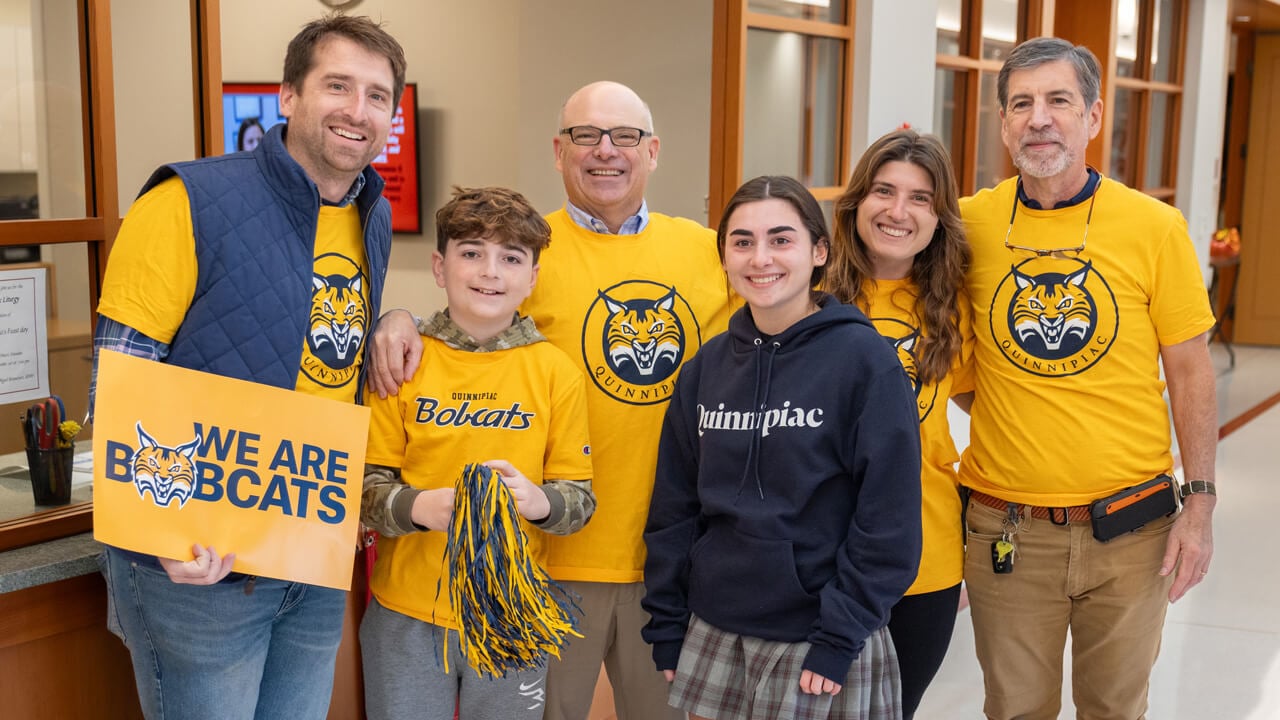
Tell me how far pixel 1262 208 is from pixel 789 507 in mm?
11201

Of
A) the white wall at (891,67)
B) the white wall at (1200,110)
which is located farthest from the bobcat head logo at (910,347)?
the white wall at (1200,110)

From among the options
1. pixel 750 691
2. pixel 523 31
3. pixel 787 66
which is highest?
pixel 523 31

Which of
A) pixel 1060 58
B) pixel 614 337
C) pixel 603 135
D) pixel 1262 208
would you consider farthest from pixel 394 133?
pixel 1262 208

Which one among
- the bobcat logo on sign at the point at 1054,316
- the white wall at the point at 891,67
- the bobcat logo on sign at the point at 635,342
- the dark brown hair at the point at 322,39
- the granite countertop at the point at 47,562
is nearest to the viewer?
the dark brown hair at the point at 322,39

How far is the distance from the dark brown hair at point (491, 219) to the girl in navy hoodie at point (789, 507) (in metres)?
0.33

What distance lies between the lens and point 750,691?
6.03 feet

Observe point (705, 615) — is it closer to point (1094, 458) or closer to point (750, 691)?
point (750, 691)

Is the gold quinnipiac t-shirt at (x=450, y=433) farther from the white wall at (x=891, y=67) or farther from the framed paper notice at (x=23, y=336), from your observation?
the white wall at (x=891, y=67)

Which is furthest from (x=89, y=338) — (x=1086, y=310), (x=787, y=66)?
(x=787, y=66)

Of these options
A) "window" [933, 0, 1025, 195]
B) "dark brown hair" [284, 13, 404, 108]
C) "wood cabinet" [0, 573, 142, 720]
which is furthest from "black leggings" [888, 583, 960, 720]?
"window" [933, 0, 1025, 195]

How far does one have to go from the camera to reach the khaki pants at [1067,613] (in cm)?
231

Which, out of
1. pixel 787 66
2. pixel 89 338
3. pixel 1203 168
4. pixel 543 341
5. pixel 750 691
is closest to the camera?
pixel 750 691

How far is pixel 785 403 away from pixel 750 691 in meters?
0.46

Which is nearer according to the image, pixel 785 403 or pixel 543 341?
pixel 785 403
